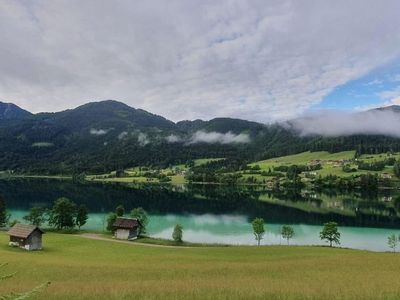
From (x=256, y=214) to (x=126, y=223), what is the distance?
2421 inches

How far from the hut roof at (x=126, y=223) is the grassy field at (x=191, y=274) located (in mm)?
10241

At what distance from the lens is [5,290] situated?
21.2 meters

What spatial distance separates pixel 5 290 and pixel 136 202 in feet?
476

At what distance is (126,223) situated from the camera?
82.1 meters

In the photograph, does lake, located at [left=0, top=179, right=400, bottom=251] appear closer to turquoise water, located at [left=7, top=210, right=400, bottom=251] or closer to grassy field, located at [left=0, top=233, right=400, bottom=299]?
turquoise water, located at [left=7, top=210, right=400, bottom=251]

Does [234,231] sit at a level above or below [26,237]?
below

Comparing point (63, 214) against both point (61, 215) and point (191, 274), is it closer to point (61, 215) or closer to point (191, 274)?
point (61, 215)

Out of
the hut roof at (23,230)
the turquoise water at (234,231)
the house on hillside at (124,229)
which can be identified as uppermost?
the hut roof at (23,230)

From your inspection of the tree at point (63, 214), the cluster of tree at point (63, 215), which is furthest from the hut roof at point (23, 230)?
the cluster of tree at point (63, 215)

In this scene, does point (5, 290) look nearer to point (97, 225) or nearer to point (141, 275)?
point (141, 275)

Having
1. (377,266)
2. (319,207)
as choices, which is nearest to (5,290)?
(377,266)

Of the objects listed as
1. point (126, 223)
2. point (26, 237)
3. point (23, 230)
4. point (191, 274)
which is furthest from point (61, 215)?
point (191, 274)

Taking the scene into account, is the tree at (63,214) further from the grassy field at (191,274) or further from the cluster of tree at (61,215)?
the grassy field at (191,274)

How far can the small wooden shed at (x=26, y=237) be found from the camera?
6056cm
